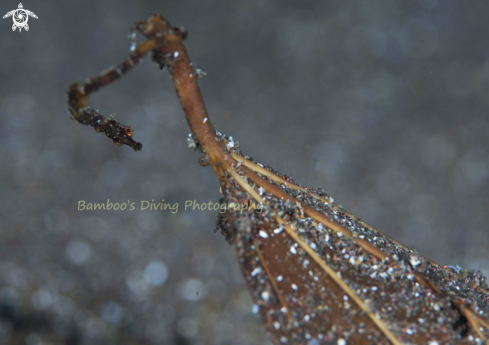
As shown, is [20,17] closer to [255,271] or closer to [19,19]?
[19,19]

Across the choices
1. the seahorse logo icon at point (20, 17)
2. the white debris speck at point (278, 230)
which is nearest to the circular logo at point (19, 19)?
the seahorse logo icon at point (20, 17)

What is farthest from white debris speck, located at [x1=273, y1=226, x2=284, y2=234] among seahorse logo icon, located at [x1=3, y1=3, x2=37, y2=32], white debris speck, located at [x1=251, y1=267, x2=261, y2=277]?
seahorse logo icon, located at [x1=3, y1=3, x2=37, y2=32]

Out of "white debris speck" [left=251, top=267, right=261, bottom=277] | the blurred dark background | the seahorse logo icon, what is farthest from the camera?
the seahorse logo icon

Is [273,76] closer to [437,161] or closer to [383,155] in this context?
[383,155]

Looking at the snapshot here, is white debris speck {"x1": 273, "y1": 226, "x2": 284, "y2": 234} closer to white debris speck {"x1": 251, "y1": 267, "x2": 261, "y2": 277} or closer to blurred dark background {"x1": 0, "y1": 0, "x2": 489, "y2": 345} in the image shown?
white debris speck {"x1": 251, "y1": 267, "x2": 261, "y2": 277}

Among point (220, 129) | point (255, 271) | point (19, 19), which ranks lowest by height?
point (255, 271)

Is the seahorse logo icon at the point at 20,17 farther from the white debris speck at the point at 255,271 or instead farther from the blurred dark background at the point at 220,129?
the white debris speck at the point at 255,271

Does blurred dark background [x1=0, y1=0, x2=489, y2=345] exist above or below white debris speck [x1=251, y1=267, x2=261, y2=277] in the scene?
above

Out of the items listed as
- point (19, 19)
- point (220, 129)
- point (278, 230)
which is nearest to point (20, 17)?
point (19, 19)

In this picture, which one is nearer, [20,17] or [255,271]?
[255,271]
